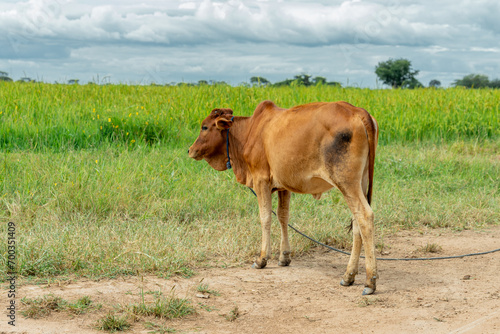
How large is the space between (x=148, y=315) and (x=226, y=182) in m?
3.72

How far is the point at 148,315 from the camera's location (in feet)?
11.9

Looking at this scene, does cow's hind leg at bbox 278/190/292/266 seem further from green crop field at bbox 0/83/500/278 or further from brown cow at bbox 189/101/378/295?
green crop field at bbox 0/83/500/278

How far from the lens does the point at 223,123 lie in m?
4.83

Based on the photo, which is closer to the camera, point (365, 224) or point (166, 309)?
point (166, 309)

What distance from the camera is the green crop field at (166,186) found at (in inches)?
192

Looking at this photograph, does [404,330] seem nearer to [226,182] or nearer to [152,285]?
[152,285]

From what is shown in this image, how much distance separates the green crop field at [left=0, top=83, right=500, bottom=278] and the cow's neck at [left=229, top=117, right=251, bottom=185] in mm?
735

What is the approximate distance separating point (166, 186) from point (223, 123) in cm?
225

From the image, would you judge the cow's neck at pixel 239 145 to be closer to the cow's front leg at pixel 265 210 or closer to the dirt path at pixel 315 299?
the cow's front leg at pixel 265 210

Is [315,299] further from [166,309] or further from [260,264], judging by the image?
[166,309]

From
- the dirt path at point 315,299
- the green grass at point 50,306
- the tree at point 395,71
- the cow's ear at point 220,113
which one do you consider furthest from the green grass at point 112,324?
the tree at point 395,71

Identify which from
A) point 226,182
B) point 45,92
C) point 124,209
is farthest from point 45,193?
point 45,92

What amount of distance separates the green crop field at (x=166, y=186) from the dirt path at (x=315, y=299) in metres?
0.33

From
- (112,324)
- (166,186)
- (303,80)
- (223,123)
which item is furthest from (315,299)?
(303,80)
